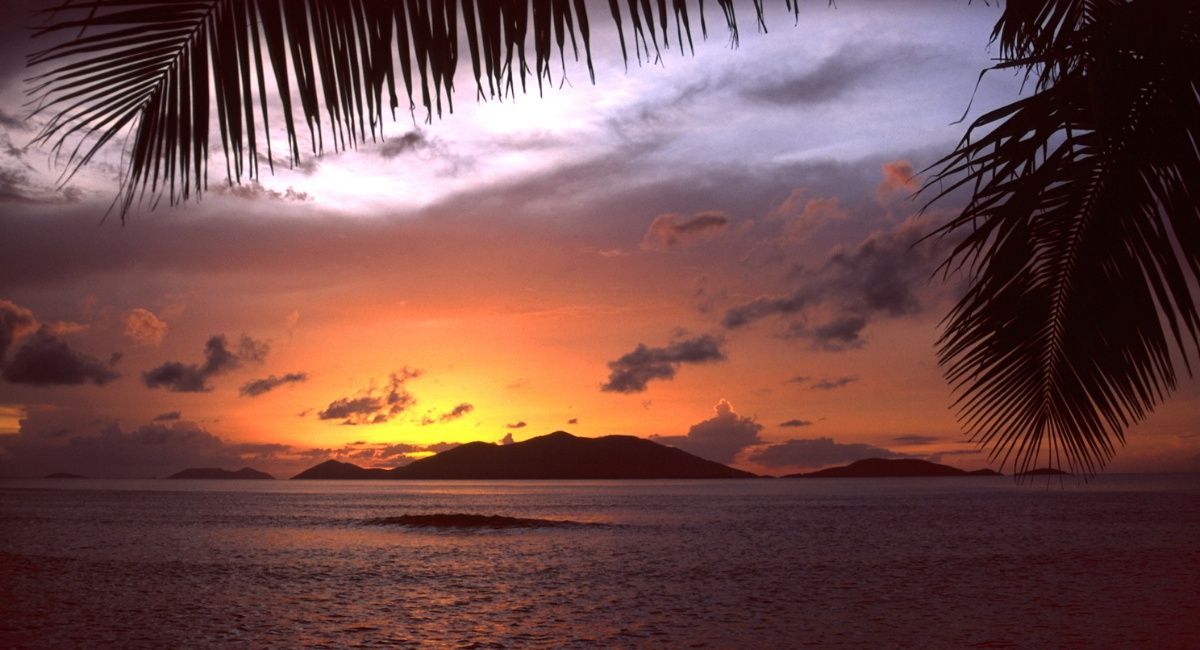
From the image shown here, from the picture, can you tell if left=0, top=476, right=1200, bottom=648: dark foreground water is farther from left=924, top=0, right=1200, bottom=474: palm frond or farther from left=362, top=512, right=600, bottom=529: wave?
left=924, top=0, right=1200, bottom=474: palm frond

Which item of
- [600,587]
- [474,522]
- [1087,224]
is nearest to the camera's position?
[1087,224]

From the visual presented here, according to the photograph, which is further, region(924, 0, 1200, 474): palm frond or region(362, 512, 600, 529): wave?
region(362, 512, 600, 529): wave

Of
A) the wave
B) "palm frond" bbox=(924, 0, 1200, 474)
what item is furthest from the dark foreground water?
"palm frond" bbox=(924, 0, 1200, 474)

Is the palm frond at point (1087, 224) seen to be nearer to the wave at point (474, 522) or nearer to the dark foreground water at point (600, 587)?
the dark foreground water at point (600, 587)

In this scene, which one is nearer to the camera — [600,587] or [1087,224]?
[1087,224]

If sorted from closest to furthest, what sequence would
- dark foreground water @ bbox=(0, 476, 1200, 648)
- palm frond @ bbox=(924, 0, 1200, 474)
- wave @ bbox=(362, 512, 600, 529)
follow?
palm frond @ bbox=(924, 0, 1200, 474) < dark foreground water @ bbox=(0, 476, 1200, 648) < wave @ bbox=(362, 512, 600, 529)

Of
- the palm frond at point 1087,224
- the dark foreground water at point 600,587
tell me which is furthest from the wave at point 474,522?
the palm frond at point 1087,224

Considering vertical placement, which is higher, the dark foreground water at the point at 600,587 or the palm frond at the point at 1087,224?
the palm frond at the point at 1087,224

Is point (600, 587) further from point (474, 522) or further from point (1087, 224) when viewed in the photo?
point (474, 522)

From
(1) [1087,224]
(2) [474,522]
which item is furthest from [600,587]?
(2) [474,522]

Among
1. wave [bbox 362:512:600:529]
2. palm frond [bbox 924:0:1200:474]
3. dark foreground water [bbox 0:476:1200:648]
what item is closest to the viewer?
palm frond [bbox 924:0:1200:474]

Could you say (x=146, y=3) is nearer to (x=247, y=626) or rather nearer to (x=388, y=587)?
(x=247, y=626)

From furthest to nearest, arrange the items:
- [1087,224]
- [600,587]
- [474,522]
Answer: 1. [474,522]
2. [600,587]
3. [1087,224]

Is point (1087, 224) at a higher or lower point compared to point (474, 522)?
higher
